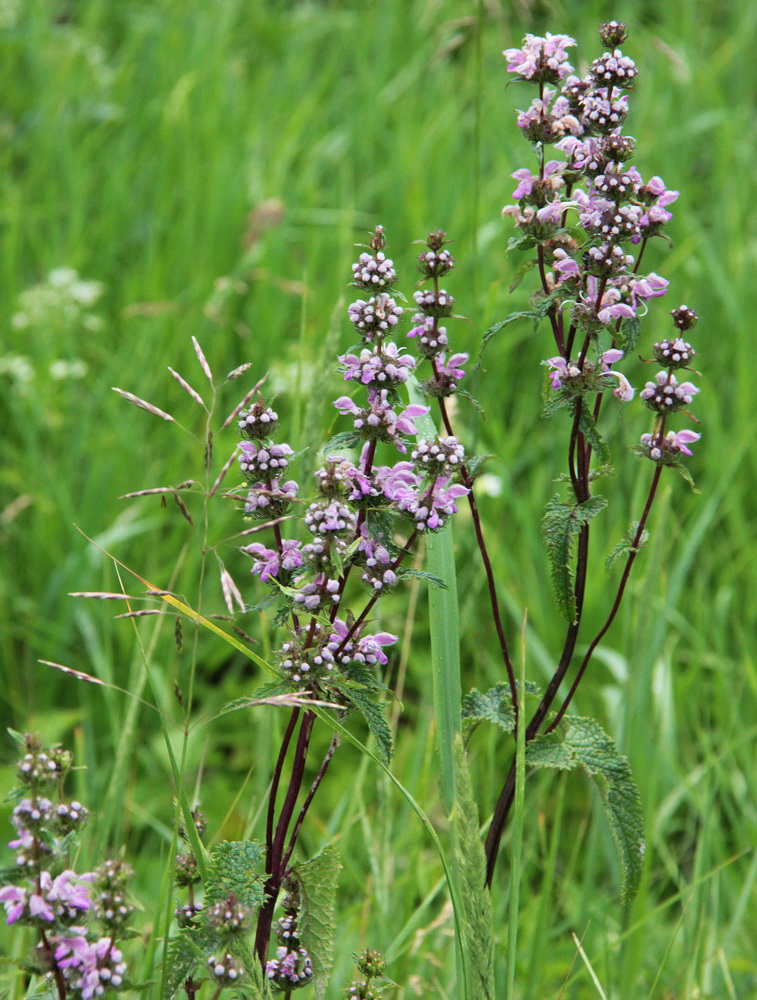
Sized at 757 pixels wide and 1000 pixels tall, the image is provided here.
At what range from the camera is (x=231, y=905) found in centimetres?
119

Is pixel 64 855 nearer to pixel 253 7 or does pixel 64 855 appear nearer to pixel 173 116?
pixel 173 116

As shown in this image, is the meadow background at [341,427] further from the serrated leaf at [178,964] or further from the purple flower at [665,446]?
the purple flower at [665,446]

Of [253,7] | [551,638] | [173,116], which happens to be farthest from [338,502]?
[253,7]

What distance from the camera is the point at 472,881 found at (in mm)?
1155

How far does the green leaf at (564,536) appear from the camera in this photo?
138 centimetres

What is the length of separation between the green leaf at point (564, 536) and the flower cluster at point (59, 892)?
623mm

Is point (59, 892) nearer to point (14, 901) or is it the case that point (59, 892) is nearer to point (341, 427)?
point (14, 901)

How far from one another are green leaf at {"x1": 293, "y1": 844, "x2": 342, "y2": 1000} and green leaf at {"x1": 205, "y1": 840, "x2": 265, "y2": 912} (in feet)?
0.36

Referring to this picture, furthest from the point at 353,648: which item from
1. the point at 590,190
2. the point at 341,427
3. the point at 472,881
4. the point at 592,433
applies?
the point at 341,427

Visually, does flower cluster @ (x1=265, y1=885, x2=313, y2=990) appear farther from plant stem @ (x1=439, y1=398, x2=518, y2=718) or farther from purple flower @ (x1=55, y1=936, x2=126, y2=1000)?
plant stem @ (x1=439, y1=398, x2=518, y2=718)

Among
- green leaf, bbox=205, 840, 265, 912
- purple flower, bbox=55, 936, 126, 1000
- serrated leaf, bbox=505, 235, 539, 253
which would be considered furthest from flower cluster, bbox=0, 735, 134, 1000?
serrated leaf, bbox=505, 235, 539, 253

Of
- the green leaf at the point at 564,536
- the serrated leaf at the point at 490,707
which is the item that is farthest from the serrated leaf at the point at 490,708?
the green leaf at the point at 564,536

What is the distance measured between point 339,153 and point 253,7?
1.43 m

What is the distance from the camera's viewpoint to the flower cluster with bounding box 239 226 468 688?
4.01ft
